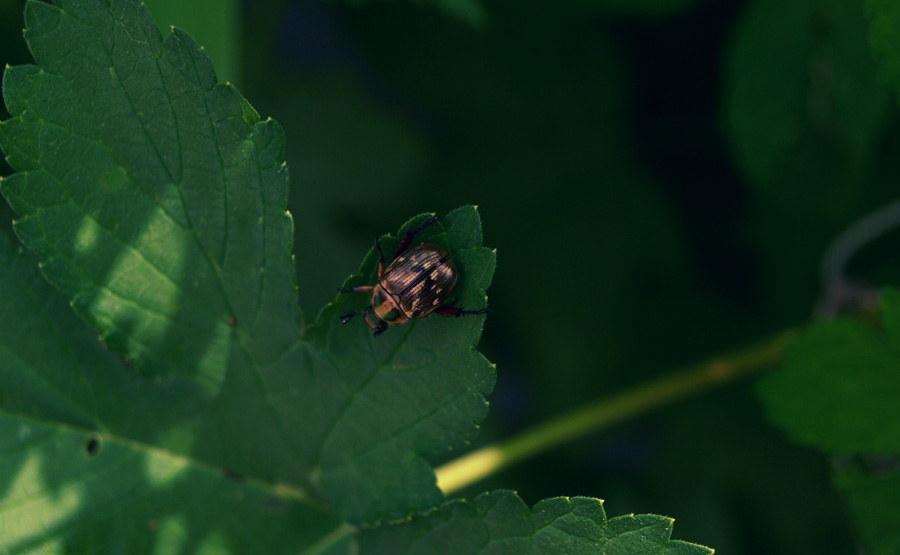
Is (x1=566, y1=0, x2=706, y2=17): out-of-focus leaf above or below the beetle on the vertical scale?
above

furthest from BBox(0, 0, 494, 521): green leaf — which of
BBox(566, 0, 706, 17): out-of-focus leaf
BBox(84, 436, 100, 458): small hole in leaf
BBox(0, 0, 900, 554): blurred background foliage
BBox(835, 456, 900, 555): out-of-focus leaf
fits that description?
BBox(566, 0, 706, 17): out-of-focus leaf

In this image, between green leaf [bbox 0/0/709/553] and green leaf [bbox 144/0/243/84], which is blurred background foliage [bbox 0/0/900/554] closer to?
green leaf [bbox 144/0/243/84]

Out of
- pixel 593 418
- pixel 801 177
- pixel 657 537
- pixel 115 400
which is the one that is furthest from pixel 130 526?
pixel 801 177

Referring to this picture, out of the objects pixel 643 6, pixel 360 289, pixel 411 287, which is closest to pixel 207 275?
pixel 360 289

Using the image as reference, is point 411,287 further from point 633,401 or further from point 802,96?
point 802,96

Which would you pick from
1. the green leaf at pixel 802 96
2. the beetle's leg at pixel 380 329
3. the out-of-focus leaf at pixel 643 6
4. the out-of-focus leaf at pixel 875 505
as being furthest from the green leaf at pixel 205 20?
the out-of-focus leaf at pixel 875 505

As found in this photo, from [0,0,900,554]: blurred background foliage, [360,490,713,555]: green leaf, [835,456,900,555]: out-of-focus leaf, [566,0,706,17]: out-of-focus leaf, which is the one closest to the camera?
[360,490,713,555]: green leaf

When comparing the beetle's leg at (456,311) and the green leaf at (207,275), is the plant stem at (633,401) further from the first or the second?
the beetle's leg at (456,311)
